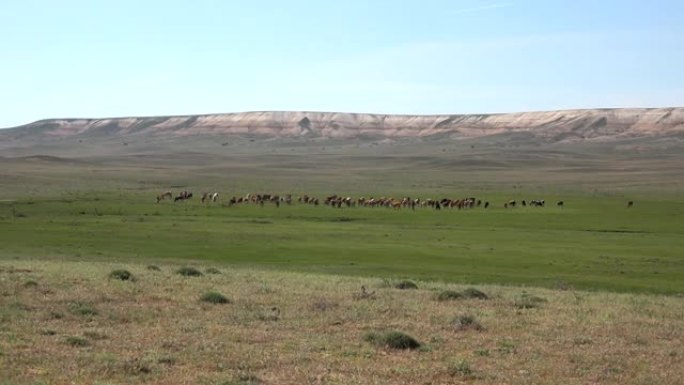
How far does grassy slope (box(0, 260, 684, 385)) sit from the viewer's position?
11695 millimetres

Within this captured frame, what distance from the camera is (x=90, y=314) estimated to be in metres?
16.0

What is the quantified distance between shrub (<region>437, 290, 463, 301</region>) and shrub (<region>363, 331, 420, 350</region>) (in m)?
5.63

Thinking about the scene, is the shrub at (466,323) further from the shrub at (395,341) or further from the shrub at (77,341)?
the shrub at (77,341)

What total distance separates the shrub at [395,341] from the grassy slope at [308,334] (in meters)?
0.17

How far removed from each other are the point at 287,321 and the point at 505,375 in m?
5.05

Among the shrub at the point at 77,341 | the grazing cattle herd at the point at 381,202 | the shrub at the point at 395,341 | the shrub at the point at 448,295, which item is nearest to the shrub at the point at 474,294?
the shrub at the point at 448,295

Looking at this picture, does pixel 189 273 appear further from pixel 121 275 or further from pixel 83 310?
pixel 83 310

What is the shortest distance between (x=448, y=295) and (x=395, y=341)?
20.2 feet

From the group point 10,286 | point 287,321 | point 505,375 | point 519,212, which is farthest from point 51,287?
point 519,212

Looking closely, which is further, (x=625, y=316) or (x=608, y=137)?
(x=608, y=137)

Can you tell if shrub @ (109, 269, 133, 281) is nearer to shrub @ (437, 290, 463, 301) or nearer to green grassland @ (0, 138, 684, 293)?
shrub @ (437, 290, 463, 301)

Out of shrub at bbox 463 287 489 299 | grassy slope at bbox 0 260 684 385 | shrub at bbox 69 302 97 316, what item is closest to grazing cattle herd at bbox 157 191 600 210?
grassy slope at bbox 0 260 684 385

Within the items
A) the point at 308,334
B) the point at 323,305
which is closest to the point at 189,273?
the point at 323,305

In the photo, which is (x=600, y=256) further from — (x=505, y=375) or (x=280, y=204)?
(x=280, y=204)
